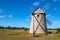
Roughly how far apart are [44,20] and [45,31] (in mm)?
2907

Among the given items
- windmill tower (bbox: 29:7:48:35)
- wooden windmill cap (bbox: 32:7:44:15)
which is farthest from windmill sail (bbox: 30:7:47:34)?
wooden windmill cap (bbox: 32:7:44:15)

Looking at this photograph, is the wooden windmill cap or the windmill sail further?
the wooden windmill cap

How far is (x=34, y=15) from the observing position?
41281mm

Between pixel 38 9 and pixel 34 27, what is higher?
pixel 38 9

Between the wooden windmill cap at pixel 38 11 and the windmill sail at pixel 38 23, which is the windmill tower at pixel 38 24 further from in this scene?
the wooden windmill cap at pixel 38 11

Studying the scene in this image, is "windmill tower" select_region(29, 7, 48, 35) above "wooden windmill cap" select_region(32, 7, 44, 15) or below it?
below

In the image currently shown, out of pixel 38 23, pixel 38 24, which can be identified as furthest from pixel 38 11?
pixel 38 24

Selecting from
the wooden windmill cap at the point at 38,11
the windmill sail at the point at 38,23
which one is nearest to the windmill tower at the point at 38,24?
the windmill sail at the point at 38,23

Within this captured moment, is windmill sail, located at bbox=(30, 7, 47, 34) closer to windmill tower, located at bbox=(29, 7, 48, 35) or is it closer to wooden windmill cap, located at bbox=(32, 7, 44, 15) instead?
windmill tower, located at bbox=(29, 7, 48, 35)

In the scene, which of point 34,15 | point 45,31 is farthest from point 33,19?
point 45,31

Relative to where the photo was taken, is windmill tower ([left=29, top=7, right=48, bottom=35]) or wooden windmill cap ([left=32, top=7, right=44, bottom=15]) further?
wooden windmill cap ([left=32, top=7, right=44, bottom=15])

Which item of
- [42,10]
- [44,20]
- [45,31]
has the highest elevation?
[42,10]

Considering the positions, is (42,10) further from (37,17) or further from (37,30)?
(37,30)

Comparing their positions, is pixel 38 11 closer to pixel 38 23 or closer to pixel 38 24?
pixel 38 23
